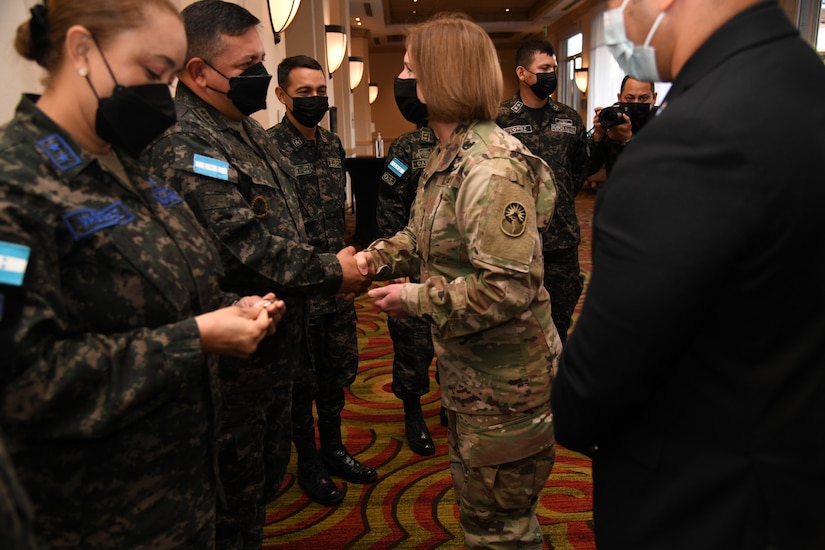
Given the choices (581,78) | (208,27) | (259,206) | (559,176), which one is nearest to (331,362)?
(259,206)

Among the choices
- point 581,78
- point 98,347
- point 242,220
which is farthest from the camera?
point 581,78

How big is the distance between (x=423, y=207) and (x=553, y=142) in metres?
1.73

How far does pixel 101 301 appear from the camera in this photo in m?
1.04

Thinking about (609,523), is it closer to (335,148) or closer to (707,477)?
(707,477)

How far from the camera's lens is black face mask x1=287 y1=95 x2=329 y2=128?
2588mm

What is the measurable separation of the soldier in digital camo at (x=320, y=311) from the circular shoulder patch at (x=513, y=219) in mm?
1209

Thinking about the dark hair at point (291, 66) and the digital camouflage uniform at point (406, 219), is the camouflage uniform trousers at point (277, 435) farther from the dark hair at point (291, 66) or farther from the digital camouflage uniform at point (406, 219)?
the dark hair at point (291, 66)

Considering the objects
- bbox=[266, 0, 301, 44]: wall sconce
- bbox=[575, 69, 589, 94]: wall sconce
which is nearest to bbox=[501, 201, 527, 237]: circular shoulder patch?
bbox=[266, 0, 301, 44]: wall sconce

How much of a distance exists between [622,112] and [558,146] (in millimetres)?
332

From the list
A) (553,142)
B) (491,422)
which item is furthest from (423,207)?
(553,142)

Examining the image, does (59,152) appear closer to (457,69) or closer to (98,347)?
(98,347)

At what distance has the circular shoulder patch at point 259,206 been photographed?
1722mm

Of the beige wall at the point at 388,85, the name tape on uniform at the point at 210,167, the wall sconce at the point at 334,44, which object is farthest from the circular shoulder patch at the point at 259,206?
the beige wall at the point at 388,85

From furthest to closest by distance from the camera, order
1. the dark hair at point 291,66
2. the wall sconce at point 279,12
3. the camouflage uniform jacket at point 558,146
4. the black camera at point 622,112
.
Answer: the wall sconce at point 279,12 → the camouflage uniform jacket at point 558,146 → the black camera at point 622,112 → the dark hair at point 291,66
